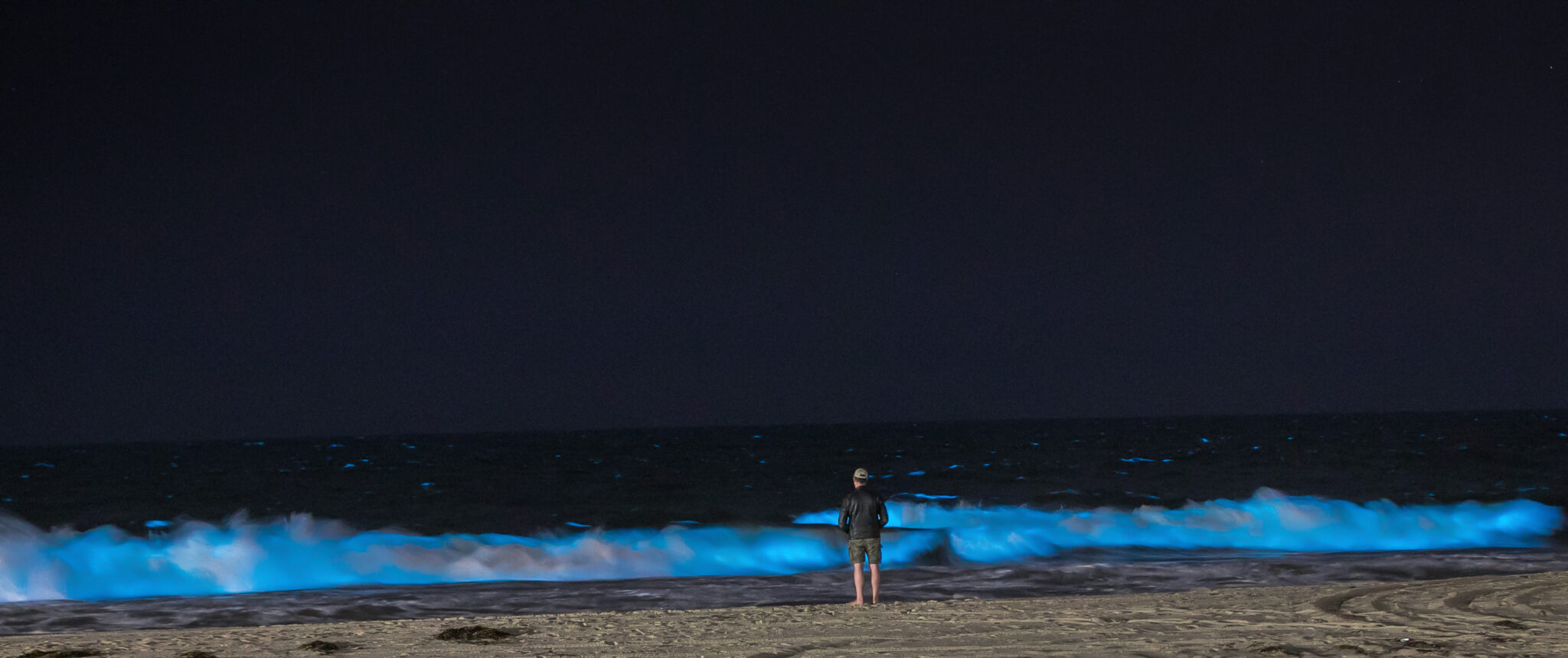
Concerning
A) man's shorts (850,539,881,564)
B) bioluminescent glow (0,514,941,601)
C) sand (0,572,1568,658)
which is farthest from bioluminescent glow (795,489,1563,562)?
sand (0,572,1568,658)

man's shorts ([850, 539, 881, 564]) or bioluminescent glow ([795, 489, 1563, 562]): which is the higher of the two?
man's shorts ([850, 539, 881, 564])

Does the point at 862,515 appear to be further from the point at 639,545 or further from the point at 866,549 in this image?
the point at 639,545

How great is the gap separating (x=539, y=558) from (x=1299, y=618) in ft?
48.5

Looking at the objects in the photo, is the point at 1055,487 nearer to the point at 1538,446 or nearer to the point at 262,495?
the point at 262,495

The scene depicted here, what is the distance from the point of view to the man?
12047mm

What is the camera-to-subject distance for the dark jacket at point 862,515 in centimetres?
1204

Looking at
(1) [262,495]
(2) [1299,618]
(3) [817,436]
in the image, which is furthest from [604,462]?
(2) [1299,618]

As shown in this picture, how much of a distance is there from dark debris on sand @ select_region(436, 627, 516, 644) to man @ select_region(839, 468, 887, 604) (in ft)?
12.0

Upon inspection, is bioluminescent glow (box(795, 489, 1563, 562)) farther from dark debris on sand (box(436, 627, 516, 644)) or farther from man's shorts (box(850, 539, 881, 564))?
dark debris on sand (box(436, 627, 516, 644))

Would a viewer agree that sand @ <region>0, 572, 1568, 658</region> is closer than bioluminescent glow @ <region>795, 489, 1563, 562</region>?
Yes

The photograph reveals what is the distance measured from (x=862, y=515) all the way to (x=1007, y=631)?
2.60 m

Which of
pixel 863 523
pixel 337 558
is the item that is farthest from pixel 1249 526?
pixel 337 558

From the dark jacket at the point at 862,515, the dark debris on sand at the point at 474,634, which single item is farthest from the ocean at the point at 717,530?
the dark debris on sand at the point at 474,634

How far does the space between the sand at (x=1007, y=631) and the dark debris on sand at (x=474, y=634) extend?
11 centimetres
